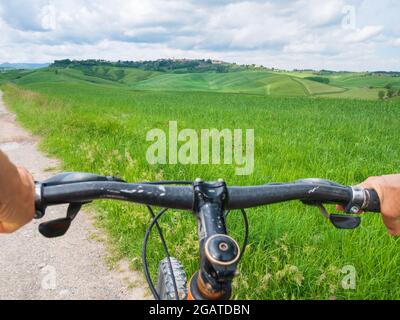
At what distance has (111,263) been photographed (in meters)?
3.64

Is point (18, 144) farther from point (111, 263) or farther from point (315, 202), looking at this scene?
point (315, 202)

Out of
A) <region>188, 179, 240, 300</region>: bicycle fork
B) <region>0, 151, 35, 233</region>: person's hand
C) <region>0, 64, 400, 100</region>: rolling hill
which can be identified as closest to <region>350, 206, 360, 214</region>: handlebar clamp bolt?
<region>188, 179, 240, 300</region>: bicycle fork

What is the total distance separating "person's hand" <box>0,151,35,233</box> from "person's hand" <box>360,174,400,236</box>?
3.87ft

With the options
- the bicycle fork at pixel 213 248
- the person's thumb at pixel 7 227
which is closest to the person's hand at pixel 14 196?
the person's thumb at pixel 7 227

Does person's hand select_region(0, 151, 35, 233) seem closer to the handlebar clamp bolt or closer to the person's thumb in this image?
the person's thumb

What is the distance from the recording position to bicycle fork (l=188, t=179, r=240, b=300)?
0.82 metres

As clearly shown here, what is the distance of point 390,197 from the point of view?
124 cm

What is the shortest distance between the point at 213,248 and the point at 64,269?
3223 mm

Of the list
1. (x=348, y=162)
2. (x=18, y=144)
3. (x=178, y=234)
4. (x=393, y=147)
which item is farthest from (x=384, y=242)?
(x=18, y=144)

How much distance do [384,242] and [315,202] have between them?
8.45 ft

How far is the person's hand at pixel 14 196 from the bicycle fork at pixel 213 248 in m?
0.50

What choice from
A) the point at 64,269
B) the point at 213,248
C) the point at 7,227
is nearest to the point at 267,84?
the point at 64,269

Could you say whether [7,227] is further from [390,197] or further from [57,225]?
[390,197]

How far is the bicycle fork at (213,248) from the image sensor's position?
2.69ft
